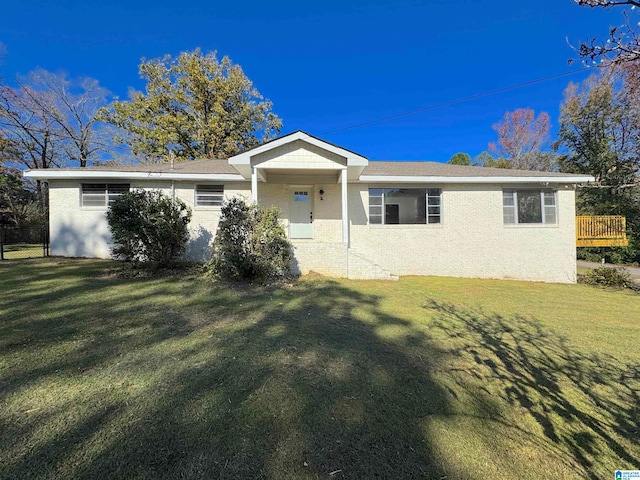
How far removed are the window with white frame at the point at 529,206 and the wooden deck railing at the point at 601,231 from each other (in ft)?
23.4

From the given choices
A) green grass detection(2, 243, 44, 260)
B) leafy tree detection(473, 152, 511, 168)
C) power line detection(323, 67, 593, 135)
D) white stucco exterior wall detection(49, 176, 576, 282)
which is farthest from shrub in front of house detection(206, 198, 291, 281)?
leafy tree detection(473, 152, 511, 168)

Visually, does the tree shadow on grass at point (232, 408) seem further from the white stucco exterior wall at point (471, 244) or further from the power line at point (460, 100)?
the power line at point (460, 100)

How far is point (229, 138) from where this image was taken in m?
21.0

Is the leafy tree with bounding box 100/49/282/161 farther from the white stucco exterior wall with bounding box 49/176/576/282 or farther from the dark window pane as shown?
the dark window pane

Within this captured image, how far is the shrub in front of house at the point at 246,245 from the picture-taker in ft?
22.6

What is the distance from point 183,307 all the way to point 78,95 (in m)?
26.6

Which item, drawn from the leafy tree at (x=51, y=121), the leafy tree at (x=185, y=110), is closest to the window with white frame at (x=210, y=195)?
the leafy tree at (x=185, y=110)

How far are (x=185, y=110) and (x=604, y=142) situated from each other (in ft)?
93.1

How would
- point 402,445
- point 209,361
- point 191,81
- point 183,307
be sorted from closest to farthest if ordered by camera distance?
point 402,445
point 209,361
point 183,307
point 191,81

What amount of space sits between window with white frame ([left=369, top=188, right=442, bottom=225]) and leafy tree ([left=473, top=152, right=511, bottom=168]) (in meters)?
21.0

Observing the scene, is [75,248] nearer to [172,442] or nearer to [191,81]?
[172,442]

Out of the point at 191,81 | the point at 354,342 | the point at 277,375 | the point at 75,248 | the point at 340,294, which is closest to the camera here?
the point at 277,375

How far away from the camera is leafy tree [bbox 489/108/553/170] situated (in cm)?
2616

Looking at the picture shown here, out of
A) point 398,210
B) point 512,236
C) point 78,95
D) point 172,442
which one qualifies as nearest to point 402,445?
point 172,442
